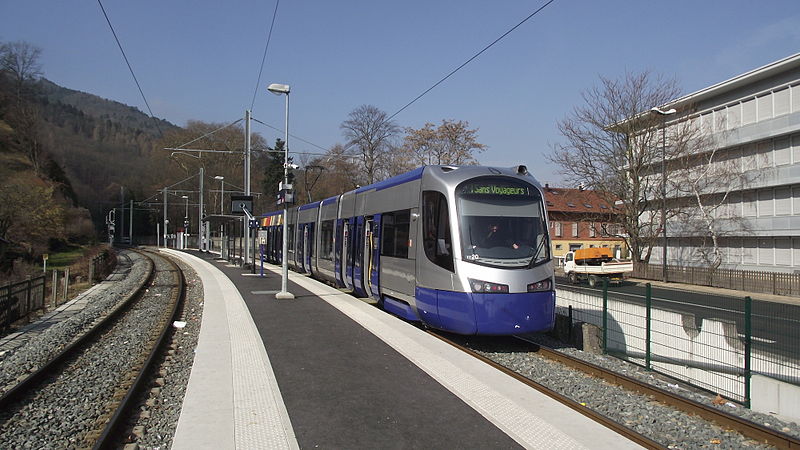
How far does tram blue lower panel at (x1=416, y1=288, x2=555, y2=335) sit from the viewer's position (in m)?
9.10

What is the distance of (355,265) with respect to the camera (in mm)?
15336

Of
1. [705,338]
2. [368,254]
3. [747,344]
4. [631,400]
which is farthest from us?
[368,254]

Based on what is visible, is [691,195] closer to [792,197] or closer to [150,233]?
[792,197]

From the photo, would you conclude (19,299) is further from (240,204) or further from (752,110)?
(752,110)

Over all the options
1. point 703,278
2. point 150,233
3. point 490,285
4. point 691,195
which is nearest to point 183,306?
point 490,285

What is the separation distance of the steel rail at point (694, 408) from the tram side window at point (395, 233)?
3.64 m

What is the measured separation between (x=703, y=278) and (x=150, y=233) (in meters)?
89.8

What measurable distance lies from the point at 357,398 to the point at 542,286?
4215 millimetres

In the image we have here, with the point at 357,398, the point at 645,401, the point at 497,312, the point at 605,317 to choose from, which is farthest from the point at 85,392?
the point at 605,317

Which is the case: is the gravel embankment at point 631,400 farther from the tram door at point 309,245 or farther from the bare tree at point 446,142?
the bare tree at point 446,142

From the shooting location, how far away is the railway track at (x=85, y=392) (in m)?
5.67

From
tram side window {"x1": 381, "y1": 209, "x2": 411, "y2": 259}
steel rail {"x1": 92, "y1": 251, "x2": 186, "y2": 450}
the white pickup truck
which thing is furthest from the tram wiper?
the white pickup truck

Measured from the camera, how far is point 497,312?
29.8 feet

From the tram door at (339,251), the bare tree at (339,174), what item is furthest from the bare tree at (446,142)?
the tram door at (339,251)
